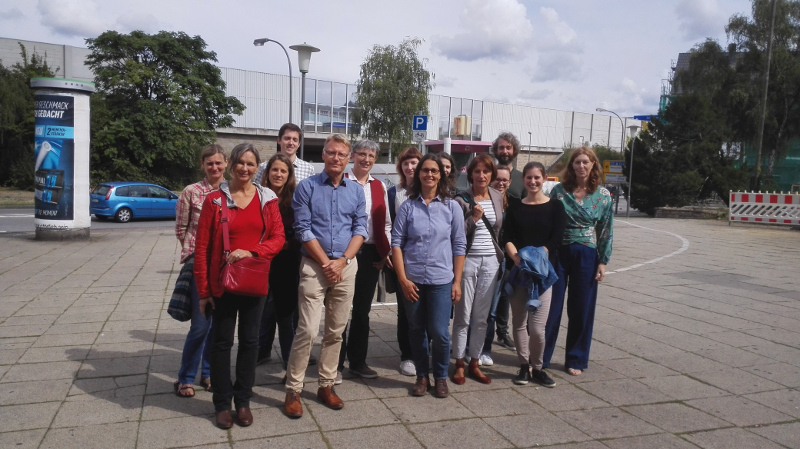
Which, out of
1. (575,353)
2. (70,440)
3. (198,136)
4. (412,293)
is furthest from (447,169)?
(198,136)

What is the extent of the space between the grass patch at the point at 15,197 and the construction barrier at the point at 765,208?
29.3 metres

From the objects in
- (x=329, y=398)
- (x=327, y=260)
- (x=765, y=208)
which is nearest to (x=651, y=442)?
(x=329, y=398)

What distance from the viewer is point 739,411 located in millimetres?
4406

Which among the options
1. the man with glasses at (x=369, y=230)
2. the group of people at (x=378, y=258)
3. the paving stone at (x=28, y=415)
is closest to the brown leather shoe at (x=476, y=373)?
the group of people at (x=378, y=258)

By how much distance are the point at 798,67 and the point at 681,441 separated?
127 ft

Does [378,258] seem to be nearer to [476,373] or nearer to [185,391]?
[476,373]

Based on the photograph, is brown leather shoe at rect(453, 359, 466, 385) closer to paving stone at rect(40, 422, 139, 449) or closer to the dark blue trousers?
the dark blue trousers

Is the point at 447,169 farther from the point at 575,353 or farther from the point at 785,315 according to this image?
the point at 785,315

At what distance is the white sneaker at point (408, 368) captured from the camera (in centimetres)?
507

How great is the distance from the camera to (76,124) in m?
14.1

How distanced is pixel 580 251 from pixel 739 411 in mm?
1568

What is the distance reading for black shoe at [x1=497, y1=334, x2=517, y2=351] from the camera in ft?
19.9

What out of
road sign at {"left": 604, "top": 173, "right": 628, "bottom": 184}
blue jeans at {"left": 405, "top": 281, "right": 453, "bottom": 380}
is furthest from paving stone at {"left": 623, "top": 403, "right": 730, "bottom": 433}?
road sign at {"left": 604, "top": 173, "right": 628, "bottom": 184}

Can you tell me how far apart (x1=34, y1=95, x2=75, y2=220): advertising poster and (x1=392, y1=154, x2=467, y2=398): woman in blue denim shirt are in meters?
12.2
